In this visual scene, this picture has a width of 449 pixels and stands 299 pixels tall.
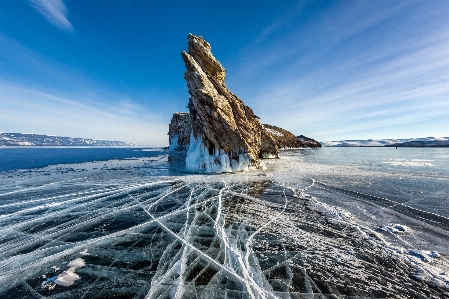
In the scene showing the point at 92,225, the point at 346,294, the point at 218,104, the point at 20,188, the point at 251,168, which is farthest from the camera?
the point at 251,168

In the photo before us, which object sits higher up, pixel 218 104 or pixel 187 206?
pixel 218 104

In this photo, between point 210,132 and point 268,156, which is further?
point 268,156

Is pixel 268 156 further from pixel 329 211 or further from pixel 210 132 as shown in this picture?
pixel 329 211

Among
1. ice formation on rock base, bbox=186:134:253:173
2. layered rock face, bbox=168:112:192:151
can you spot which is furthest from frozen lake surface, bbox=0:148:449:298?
layered rock face, bbox=168:112:192:151

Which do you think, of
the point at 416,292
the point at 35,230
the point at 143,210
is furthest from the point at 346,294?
the point at 35,230

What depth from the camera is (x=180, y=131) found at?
8656 centimetres

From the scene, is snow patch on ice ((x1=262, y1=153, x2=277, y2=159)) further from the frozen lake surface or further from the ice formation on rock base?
the frozen lake surface

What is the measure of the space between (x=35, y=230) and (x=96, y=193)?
6.16 meters

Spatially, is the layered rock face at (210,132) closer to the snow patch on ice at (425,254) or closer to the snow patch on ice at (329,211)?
the snow patch on ice at (329,211)

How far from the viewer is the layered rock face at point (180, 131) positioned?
8136 cm

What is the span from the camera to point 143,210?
10.6 metres

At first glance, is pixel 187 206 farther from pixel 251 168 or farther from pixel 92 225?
pixel 251 168

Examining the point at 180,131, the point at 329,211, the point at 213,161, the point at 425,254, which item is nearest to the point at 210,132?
the point at 213,161

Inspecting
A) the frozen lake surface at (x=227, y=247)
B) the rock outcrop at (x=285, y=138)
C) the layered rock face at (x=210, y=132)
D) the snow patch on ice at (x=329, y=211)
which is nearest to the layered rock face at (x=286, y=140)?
the rock outcrop at (x=285, y=138)
